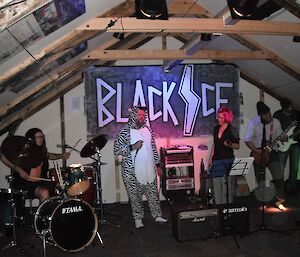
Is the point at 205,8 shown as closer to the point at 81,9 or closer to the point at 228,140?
the point at 228,140

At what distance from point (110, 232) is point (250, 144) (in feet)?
10.1

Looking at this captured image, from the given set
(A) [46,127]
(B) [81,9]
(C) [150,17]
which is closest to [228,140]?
(C) [150,17]

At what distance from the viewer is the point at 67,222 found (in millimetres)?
4723

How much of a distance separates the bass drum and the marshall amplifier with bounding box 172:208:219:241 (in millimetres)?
1163

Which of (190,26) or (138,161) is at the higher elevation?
(190,26)

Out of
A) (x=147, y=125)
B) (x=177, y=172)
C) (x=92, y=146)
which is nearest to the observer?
(x=92, y=146)

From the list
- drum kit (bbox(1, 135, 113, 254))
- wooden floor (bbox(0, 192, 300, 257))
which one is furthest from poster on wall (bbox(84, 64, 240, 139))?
drum kit (bbox(1, 135, 113, 254))

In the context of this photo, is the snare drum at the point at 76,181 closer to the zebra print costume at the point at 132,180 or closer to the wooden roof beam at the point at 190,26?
the zebra print costume at the point at 132,180

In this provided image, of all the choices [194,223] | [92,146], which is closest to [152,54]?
[92,146]

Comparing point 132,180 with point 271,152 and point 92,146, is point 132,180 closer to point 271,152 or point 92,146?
point 92,146

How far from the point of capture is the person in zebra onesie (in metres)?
5.78

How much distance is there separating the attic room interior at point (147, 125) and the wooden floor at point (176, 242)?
29mm

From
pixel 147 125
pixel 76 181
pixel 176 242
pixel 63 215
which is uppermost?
pixel 147 125

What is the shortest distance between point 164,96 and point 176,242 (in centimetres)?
371
